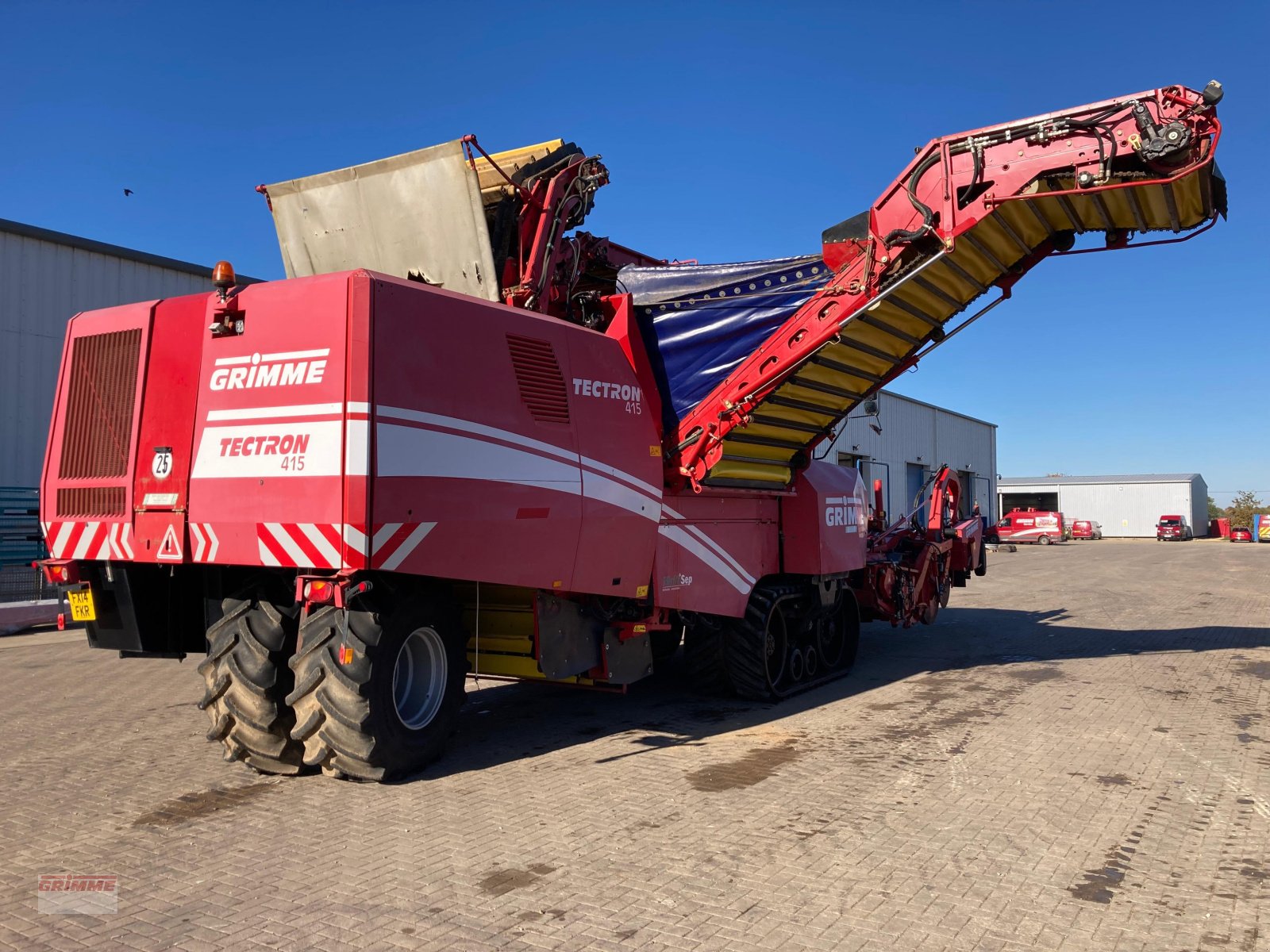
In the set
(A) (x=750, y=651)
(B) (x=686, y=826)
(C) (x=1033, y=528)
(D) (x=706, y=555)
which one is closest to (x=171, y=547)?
(B) (x=686, y=826)

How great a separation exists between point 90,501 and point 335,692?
7.78ft

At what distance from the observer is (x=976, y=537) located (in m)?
14.2

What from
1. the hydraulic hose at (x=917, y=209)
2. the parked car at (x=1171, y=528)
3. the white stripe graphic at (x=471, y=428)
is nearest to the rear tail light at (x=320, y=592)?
the white stripe graphic at (x=471, y=428)

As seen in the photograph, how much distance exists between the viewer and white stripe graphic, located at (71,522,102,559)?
252 inches

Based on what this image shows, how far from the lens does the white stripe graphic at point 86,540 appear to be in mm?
6391

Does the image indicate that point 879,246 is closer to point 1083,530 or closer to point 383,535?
point 383,535

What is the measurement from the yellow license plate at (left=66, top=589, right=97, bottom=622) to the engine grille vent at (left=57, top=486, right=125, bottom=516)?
1.78 ft

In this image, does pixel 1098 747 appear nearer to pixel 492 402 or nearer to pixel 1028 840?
pixel 1028 840

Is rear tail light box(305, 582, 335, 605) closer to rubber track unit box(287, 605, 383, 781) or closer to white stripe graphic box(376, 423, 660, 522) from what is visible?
rubber track unit box(287, 605, 383, 781)

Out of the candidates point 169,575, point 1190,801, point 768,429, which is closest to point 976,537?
→ point 768,429

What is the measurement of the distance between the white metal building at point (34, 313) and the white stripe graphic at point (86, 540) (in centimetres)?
1153

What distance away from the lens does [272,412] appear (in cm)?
572

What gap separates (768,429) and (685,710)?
8.66ft

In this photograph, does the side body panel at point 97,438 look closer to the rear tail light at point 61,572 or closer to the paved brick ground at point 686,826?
the rear tail light at point 61,572
